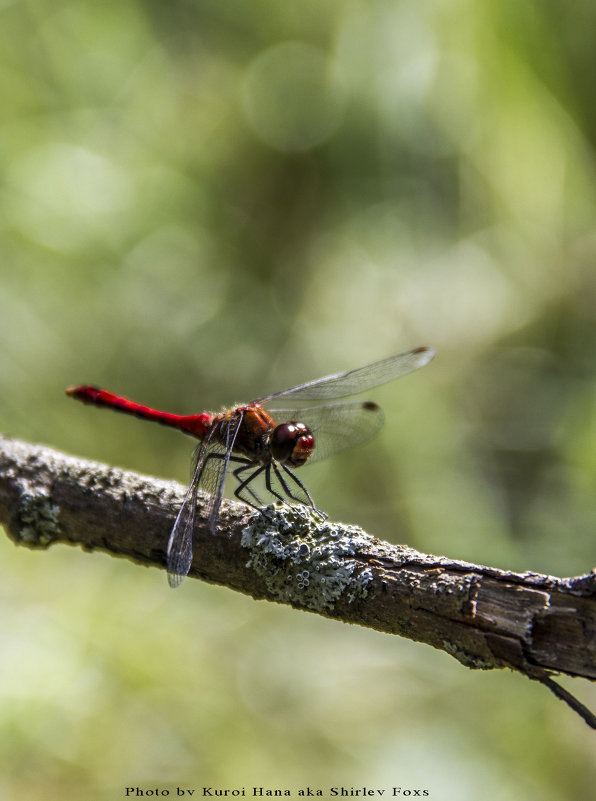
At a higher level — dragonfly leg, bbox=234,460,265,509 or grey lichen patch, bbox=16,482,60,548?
dragonfly leg, bbox=234,460,265,509

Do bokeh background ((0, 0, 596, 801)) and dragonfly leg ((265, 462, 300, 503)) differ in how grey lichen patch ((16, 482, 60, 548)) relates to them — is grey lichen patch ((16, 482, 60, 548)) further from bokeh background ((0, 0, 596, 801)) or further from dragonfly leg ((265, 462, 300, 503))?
bokeh background ((0, 0, 596, 801))

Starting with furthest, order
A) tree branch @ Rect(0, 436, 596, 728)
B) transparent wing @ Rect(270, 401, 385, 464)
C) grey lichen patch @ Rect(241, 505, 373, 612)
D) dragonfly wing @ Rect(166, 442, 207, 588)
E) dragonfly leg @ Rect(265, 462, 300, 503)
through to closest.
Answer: transparent wing @ Rect(270, 401, 385, 464) → dragonfly leg @ Rect(265, 462, 300, 503) → dragonfly wing @ Rect(166, 442, 207, 588) → grey lichen patch @ Rect(241, 505, 373, 612) → tree branch @ Rect(0, 436, 596, 728)

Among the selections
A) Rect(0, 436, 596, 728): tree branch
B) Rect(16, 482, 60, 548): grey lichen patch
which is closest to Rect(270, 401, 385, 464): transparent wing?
Rect(0, 436, 596, 728): tree branch

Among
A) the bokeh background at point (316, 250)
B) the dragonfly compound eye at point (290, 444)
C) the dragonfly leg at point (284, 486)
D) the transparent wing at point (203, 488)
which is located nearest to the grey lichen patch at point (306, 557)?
the transparent wing at point (203, 488)

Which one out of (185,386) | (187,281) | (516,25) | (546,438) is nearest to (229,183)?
(187,281)

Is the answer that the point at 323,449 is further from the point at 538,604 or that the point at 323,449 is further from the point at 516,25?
the point at 516,25

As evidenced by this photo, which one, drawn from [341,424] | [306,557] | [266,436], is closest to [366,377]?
[341,424]

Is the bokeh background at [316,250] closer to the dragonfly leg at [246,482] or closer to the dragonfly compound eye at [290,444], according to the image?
the dragonfly leg at [246,482]
